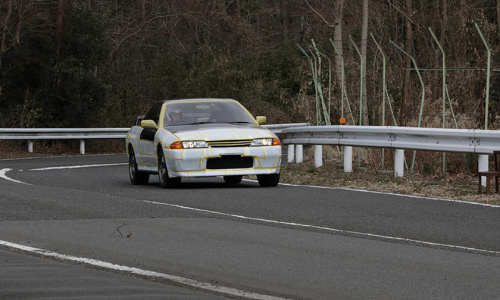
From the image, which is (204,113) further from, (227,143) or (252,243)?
(252,243)

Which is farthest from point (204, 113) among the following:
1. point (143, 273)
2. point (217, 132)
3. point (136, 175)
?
point (143, 273)

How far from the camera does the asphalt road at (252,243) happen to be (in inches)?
281

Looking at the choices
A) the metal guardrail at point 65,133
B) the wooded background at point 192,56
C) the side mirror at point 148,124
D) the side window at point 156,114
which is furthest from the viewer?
the wooded background at point 192,56

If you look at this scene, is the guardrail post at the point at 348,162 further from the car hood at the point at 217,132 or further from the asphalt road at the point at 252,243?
the asphalt road at the point at 252,243

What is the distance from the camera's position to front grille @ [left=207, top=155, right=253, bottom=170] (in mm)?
15430

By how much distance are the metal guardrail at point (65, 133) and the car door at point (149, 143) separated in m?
13.8

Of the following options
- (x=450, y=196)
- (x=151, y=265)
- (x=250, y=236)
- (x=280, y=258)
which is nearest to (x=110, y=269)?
(x=151, y=265)

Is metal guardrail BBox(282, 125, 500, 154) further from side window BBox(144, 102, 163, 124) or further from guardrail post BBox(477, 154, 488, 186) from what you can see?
side window BBox(144, 102, 163, 124)

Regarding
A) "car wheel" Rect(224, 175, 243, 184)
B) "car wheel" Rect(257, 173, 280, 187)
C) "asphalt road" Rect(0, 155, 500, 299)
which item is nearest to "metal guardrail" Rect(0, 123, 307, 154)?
"car wheel" Rect(224, 175, 243, 184)

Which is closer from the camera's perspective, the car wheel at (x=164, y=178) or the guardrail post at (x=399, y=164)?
the car wheel at (x=164, y=178)

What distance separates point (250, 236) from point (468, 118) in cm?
1104

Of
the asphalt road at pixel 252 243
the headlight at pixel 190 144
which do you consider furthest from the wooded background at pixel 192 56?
the asphalt road at pixel 252 243

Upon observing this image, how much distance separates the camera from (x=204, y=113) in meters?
16.9

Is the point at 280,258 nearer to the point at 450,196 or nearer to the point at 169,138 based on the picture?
the point at 450,196
